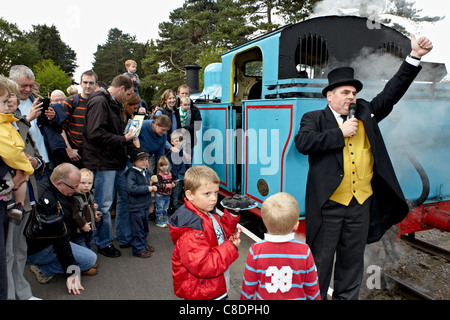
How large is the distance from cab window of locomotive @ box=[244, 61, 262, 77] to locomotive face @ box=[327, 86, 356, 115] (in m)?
3.01

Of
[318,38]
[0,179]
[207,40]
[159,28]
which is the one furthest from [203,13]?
[0,179]

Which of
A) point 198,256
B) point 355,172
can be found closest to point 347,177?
point 355,172

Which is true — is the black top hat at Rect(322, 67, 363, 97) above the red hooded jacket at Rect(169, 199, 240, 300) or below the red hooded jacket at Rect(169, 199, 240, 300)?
above

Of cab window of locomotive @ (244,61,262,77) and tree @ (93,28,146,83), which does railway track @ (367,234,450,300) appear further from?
tree @ (93,28,146,83)

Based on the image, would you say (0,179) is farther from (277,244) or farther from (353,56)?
(353,56)

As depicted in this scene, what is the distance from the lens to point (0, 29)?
3844 cm

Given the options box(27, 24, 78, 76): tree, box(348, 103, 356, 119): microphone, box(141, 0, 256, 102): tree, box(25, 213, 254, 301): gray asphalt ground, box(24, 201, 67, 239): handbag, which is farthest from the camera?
box(27, 24, 78, 76): tree

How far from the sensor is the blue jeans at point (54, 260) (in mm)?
2801

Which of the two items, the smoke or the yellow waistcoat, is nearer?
the yellow waistcoat

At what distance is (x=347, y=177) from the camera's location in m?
2.22

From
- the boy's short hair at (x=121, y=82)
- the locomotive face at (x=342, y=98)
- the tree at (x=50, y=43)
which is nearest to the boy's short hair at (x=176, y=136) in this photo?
the boy's short hair at (x=121, y=82)

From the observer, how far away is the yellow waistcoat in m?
2.22

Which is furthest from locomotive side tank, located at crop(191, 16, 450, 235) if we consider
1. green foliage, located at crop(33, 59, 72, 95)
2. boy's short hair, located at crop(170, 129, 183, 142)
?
green foliage, located at crop(33, 59, 72, 95)

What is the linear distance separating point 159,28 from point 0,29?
21.0m
